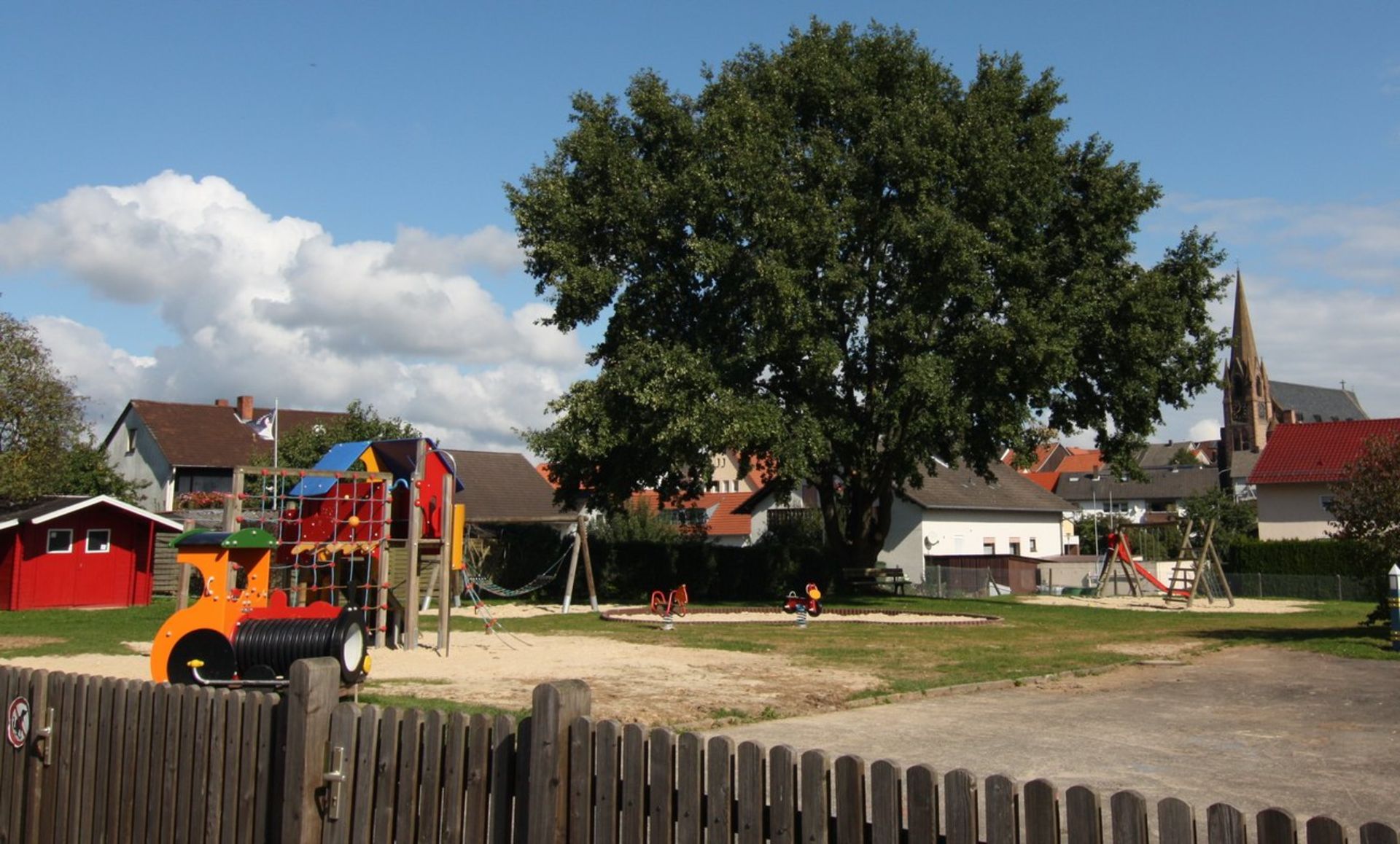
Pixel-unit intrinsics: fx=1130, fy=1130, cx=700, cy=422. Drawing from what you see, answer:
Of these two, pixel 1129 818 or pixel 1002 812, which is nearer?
pixel 1129 818

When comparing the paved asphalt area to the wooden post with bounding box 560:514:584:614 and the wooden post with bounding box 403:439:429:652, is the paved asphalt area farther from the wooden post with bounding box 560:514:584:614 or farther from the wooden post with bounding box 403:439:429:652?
the wooden post with bounding box 560:514:584:614

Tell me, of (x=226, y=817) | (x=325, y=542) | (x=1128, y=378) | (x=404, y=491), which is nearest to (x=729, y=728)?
(x=226, y=817)

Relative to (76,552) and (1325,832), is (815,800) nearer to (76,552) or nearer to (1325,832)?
(1325,832)

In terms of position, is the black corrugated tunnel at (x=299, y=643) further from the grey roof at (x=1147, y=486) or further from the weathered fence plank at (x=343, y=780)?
the grey roof at (x=1147, y=486)

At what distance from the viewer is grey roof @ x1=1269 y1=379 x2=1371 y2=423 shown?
5330 inches

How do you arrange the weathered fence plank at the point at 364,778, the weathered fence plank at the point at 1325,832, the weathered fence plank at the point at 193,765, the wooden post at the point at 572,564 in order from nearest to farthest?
1. the weathered fence plank at the point at 1325,832
2. the weathered fence plank at the point at 364,778
3. the weathered fence plank at the point at 193,765
4. the wooden post at the point at 572,564

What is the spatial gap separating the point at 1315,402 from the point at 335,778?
155 metres

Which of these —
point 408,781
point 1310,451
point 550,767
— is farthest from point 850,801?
point 1310,451

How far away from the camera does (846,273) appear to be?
1162 inches

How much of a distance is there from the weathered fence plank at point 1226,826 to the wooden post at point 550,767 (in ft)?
8.02

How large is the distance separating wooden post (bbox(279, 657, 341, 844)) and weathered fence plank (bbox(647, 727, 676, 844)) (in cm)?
170

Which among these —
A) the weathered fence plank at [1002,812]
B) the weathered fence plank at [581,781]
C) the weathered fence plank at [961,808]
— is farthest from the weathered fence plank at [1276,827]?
the weathered fence plank at [581,781]

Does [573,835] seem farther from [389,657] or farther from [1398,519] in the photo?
[1398,519]

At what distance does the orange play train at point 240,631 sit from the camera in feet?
34.3
